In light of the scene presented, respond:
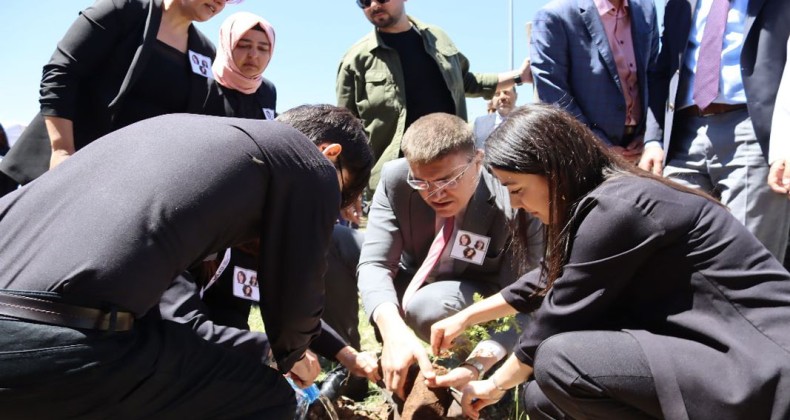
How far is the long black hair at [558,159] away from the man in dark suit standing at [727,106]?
38.0 inches

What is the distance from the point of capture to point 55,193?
5.28 feet

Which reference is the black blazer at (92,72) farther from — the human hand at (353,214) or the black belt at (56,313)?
the black belt at (56,313)

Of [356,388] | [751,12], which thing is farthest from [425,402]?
[751,12]

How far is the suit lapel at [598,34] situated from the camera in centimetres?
353

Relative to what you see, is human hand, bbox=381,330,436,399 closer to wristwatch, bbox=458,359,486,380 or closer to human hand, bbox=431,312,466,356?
human hand, bbox=431,312,466,356

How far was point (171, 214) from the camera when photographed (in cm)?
158

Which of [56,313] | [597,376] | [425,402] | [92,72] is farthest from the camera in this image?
[92,72]

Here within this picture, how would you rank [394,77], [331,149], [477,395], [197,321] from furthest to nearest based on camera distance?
[394,77], [477,395], [331,149], [197,321]

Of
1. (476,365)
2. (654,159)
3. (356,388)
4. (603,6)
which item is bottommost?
(356,388)

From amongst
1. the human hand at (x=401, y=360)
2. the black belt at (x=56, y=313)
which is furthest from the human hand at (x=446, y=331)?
the black belt at (x=56, y=313)

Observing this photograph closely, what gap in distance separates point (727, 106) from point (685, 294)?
139 cm

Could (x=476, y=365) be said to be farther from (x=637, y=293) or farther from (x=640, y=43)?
(x=640, y=43)

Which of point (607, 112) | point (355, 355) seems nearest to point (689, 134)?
point (607, 112)

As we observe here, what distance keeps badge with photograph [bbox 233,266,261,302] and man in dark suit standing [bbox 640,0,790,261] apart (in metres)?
1.84
